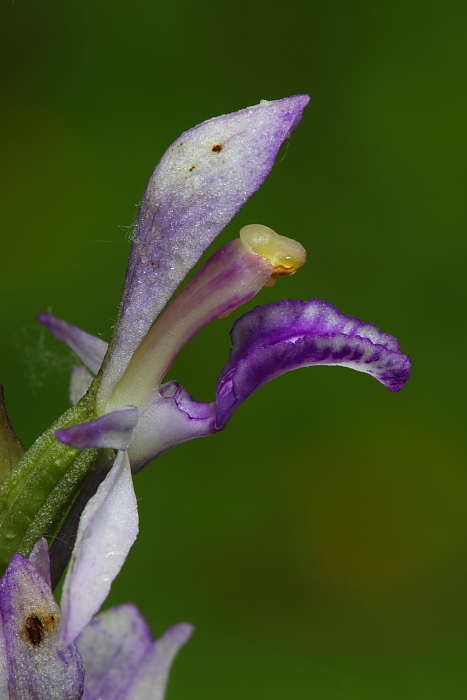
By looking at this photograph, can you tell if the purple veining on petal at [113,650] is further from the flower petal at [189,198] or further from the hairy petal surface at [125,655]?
the flower petal at [189,198]

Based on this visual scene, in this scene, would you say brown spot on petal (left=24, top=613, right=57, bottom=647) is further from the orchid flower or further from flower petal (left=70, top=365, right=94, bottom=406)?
flower petal (left=70, top=365, right=94, bottom=406)

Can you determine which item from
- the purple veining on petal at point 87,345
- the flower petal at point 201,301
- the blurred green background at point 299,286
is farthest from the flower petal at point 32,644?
the blurred green background at point 299,286

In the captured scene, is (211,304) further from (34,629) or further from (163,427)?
(34,629)

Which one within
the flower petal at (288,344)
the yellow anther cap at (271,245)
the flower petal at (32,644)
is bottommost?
the flower petal at (32,644)

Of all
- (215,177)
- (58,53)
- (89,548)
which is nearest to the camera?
(89,548)

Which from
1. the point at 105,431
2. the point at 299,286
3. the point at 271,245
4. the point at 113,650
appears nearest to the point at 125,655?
the point at 113,650

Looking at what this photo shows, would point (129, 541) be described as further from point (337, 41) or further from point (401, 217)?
point (337, 41)

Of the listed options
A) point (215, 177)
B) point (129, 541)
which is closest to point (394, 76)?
point (215, 177)
